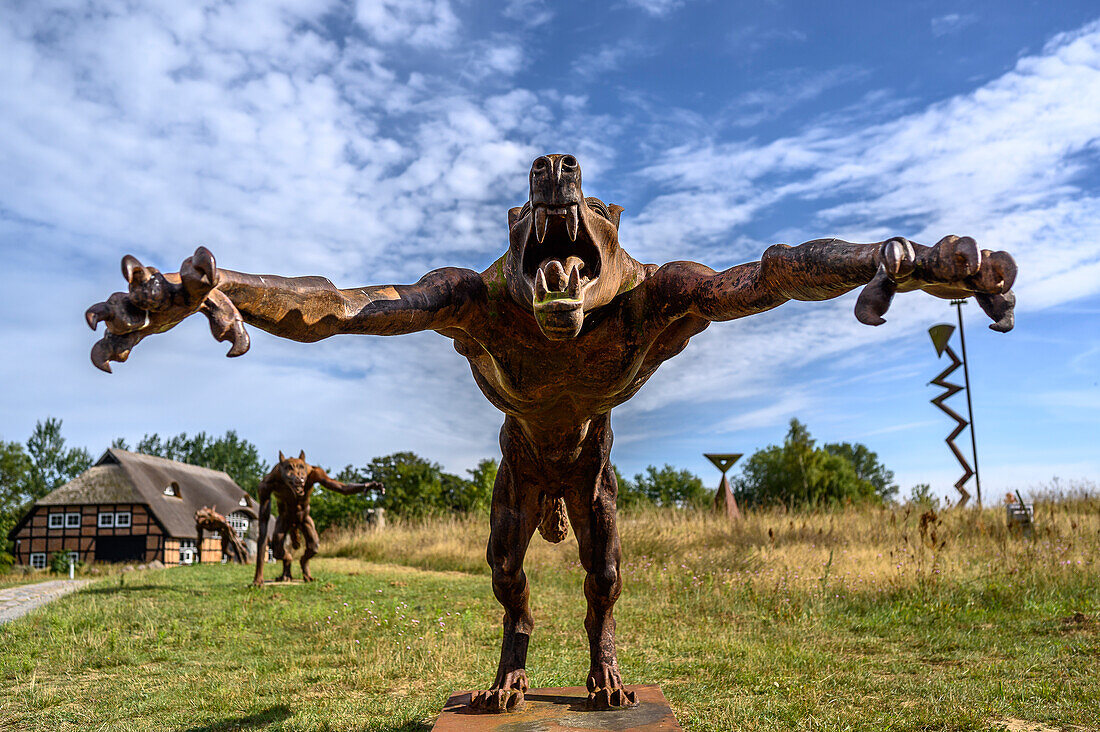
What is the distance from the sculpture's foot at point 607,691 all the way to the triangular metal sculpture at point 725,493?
9.03 meters

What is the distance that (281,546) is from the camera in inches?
503

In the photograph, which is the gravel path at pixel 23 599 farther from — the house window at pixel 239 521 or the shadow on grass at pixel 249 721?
the house window at pixel 239 521

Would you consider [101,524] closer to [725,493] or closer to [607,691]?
[725,493]

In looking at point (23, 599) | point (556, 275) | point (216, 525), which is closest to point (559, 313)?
point (556, 275)

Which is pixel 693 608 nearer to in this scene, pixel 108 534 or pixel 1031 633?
pixel 1031 633

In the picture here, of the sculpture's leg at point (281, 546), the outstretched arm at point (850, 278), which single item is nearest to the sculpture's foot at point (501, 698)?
the outstretched arm at point (850, 278)

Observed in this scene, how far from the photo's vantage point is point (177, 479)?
33781mm

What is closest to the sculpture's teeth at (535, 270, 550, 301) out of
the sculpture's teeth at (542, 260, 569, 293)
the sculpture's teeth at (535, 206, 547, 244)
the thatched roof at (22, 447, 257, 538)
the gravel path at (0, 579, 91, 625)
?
the sculpture's teeth at (542, 260, 569, 293)

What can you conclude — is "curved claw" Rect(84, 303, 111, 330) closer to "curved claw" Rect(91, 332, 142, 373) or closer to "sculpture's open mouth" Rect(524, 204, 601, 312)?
"curved claw" Rect(91, 332, 142, 373)

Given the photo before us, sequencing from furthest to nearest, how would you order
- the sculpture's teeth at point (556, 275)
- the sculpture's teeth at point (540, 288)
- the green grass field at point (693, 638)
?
the green grass field at point (693, 638), the sculpture's teeth at point (556, 275), the sculpture's teeth at point (540, 288)

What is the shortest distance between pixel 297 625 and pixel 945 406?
13009 mm

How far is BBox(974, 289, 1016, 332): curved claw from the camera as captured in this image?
2154mm

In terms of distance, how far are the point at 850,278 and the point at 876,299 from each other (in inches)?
12.3

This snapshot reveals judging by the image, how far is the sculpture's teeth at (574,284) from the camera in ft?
8.86
